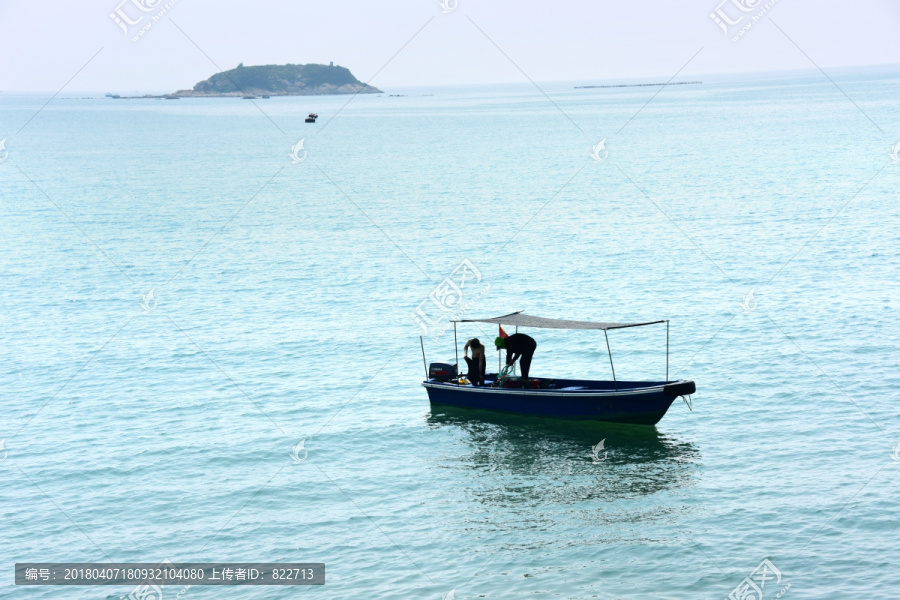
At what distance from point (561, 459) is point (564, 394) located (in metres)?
1.95

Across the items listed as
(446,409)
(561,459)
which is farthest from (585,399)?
(446,409)

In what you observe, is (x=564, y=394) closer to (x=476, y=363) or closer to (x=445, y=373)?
(x=476, y=363)

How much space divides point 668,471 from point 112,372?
18.7 m

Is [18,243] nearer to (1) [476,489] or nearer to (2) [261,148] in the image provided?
(1) [476,489]

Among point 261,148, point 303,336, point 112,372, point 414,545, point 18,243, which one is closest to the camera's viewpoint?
point 414,545

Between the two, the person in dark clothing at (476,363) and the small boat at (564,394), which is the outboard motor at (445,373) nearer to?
the small boat at (564,394)

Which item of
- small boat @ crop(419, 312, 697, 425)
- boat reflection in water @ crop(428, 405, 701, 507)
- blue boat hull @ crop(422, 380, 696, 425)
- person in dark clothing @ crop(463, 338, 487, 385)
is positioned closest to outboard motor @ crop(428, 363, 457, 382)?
small boat @ crop(419, 312, 697, 425)

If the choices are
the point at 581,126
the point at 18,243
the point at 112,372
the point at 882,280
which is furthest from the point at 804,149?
A: the point at 112,372

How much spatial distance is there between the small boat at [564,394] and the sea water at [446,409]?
0.48 meters

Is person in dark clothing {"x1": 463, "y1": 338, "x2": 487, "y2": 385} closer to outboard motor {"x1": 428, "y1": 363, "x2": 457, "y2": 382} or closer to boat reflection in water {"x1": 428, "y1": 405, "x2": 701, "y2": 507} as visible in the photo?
outboard motor {"x1": 428, "y1": 363, "x2": 457, "y2": 382}

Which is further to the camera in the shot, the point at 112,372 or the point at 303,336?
the point at 303,336

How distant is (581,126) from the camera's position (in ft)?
494

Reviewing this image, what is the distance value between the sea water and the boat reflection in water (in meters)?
0.08

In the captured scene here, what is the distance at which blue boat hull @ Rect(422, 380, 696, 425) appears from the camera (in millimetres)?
22547
